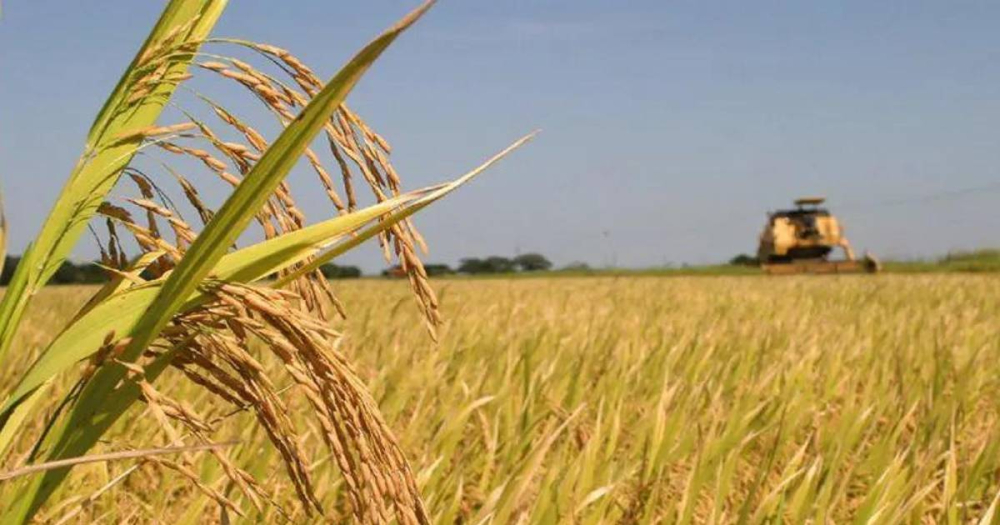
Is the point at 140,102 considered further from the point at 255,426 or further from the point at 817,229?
the point at 817,229

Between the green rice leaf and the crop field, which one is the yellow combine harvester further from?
the green rice leaf

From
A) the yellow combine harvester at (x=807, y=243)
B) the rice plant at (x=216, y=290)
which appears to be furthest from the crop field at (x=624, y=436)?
the yellow combine harvester at (x=807, y=243)

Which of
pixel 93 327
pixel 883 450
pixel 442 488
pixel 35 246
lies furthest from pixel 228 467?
pixel 883 450

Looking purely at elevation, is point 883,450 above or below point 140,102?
below

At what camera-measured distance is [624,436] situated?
3256 millimetres

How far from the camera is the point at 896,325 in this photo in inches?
247

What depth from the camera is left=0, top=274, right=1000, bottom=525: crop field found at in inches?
83.7

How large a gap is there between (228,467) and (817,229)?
89.0 feet

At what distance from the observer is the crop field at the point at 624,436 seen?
83.7 inches

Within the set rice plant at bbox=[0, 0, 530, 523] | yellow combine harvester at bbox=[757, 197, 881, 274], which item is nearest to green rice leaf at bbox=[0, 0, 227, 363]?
rice plant at bbox=[0, 0, 530, 523]

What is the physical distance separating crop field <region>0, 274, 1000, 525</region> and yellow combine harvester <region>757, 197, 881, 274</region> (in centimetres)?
2081

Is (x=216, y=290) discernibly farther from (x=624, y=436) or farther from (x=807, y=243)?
(x=807, y=243)

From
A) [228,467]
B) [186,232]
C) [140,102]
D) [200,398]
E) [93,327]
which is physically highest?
[140,102]

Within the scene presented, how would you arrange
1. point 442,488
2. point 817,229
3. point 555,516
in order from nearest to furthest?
point 555,516 → point 442,488 → point 817,229
